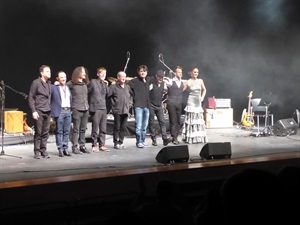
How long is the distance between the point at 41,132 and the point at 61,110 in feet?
1.30

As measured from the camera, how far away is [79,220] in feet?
8.84

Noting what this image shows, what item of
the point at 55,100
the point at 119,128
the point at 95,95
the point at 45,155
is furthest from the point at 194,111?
the point at 45,155

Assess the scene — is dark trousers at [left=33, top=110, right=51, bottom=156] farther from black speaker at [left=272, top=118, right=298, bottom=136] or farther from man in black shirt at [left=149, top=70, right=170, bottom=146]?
black speaker at [left=272, top=118, right=298, bottom=136]

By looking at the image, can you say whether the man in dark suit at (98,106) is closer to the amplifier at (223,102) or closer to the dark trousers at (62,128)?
the dark trousers at (62,128)

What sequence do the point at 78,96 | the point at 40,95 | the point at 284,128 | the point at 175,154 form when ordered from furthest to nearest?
the point at 284,128 < the point at 78,96 < the point at 40,95 < the point at 175,154

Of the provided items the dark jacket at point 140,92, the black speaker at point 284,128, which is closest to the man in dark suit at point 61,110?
A: the dark jacket at point 140,92

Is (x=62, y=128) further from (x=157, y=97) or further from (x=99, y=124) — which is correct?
(x=157, y=97)

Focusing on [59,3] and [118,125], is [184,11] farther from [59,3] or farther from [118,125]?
[118,125]

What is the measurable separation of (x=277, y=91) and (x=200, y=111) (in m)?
3.24

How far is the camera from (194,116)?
745 cm

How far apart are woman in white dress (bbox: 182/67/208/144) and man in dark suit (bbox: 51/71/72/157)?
223 cm

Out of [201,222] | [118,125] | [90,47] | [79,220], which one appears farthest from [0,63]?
[201,222]

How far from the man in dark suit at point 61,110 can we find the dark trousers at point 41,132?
0.12m

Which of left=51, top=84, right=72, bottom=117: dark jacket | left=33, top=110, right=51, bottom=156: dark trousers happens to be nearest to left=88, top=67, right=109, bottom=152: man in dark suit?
left=51, top=84, right=72, bottom=117: dark jacket
